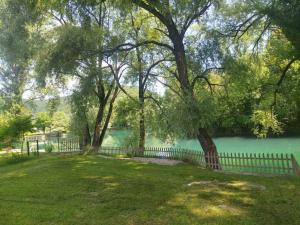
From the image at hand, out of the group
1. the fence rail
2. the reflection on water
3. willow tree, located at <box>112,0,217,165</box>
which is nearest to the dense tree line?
willow tree, located at <box>112,0,217,165</box>

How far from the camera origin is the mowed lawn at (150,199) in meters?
5.14

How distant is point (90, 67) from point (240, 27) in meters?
7.23

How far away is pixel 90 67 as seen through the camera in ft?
49.9

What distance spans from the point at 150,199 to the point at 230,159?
19.6ft

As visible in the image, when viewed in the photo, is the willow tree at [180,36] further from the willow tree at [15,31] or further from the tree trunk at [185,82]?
the willow tree at [15,31]

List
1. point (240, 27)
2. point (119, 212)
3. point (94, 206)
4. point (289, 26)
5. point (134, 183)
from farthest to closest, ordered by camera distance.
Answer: point (240, 27)
point (134, 183)
point (289, 26)
point (94, 206)
point (119, 212)

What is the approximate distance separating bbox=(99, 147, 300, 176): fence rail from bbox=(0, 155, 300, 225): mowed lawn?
1422 millimetres

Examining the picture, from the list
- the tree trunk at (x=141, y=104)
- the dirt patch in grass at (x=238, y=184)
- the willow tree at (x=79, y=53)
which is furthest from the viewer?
the tree trunk at (x=141, y=104)

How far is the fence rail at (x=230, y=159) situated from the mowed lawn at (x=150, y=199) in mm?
1422

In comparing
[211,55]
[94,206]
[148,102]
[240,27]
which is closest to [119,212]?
[94,206]

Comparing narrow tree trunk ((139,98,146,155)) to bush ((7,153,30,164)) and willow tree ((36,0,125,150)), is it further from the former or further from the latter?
bush ((7,153,30,164))

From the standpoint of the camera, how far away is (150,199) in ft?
20.7

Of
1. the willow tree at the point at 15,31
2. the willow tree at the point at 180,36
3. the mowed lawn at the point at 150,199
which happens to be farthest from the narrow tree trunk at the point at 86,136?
the mowed lawn at the point at 150,199

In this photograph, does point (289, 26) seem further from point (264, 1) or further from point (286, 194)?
point (264, 1)
